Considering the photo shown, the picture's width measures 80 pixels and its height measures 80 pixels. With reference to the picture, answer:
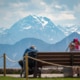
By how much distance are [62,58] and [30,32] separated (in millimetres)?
33513

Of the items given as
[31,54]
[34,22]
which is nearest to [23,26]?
[34,22]

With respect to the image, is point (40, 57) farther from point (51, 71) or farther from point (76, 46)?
point (51, 71)

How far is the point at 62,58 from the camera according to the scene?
1566 centimetres

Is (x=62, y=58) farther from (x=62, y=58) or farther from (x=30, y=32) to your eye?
(x=30, y=32)

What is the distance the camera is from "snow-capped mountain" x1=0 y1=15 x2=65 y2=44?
46.6 metres

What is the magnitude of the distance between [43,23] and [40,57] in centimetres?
4278

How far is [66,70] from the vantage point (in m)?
15.7

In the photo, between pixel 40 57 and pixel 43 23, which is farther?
pixel 43 23

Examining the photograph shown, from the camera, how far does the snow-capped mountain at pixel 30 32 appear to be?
46594mm

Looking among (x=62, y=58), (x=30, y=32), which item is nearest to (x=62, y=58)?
(x=62, y=58)

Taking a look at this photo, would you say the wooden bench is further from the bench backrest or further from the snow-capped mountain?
the snow-capped mountain

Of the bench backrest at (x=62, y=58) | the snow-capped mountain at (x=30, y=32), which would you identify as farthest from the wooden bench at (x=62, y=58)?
the snow-capped mountain at (x=30, y=32)

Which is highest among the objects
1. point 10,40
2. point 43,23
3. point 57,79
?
point 43,23

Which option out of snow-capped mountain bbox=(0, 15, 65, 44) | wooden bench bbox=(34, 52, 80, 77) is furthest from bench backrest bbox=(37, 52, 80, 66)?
snow-capped mountain bbox=(0, 15, 65, 44)
